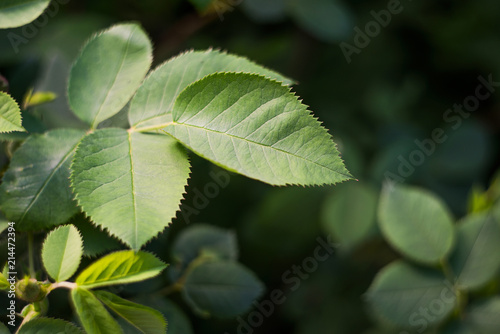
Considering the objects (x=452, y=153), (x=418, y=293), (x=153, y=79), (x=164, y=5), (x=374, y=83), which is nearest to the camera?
(x=153, y=79)

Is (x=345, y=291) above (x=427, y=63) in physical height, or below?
below

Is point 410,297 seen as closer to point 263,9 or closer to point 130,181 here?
point 130,181

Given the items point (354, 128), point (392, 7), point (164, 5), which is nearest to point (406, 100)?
point (354, 128)

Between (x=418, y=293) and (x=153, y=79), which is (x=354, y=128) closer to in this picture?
(x=418, y=293)

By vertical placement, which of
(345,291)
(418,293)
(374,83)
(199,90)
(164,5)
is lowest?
(345,291)

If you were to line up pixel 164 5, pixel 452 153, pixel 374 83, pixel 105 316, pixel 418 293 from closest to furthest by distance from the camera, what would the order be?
pixel 105 316
pixel 418 293
pixel 164 5
pixel 452 153
pixel 374 83

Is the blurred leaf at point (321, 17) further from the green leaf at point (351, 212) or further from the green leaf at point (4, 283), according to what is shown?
the green leaf at point (4, 283)

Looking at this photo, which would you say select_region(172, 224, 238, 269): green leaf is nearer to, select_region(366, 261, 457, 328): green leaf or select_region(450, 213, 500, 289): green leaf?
select_region(366, 261, 457, 328): green leaf

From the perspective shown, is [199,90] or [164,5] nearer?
[199,90]
